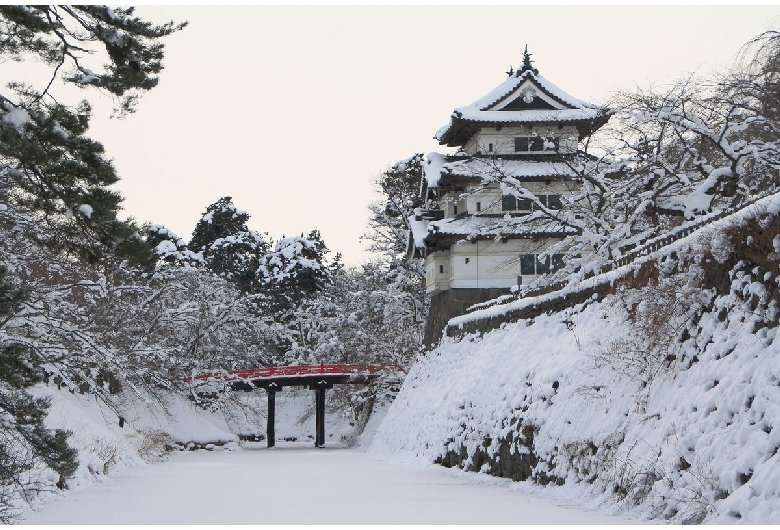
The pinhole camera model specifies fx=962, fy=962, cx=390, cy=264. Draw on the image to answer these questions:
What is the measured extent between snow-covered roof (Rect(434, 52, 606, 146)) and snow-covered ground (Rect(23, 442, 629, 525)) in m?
21.3

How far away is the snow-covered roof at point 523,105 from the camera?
1689 inches

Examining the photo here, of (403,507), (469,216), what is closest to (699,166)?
(403,507)

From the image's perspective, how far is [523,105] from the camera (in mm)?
44156

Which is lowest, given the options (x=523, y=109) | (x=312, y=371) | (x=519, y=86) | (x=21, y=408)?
(x=21, y=408)

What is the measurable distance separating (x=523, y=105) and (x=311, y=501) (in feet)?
100

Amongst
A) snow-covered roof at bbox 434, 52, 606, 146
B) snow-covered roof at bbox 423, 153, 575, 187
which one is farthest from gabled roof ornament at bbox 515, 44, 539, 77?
snow-covered roof at bbox 423, 153, 575, 187

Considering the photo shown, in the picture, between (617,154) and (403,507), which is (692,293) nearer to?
(403,507)

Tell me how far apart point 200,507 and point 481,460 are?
8691mm

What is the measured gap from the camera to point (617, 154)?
25578 mm

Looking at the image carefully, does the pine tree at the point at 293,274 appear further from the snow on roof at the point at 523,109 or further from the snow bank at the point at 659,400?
the snow bank at the point at 659,400

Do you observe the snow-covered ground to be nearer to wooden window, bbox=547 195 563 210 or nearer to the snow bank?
the snow bank

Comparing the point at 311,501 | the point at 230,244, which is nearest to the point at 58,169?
the point at 311,501

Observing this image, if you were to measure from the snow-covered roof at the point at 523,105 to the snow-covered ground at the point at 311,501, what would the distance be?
21.3 meters

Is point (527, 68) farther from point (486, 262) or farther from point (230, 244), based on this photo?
point (230, 244)
